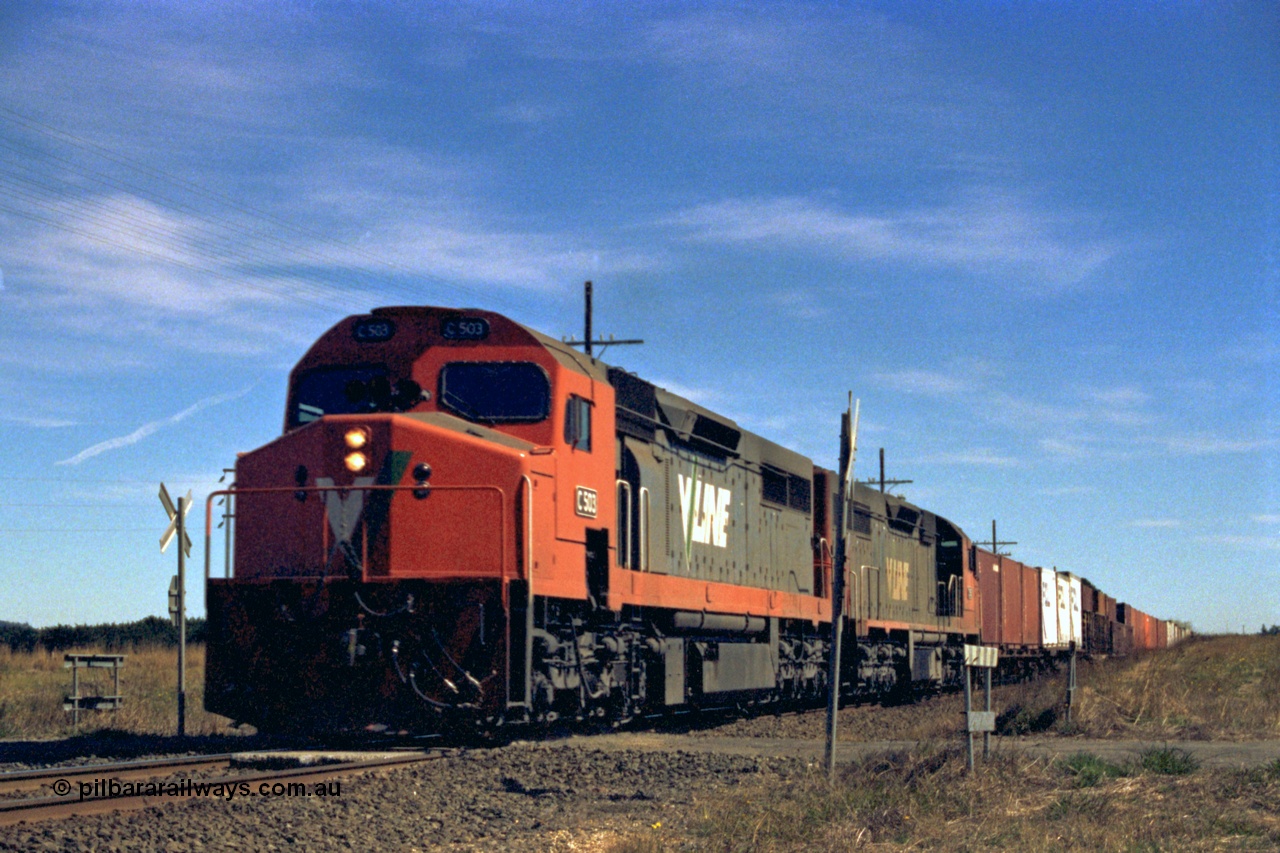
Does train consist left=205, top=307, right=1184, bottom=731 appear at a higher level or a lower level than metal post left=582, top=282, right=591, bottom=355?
lower

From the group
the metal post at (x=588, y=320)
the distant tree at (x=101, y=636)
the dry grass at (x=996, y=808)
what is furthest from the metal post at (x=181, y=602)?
the distant tree at (x=101, y=636)

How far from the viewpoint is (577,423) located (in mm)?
13312

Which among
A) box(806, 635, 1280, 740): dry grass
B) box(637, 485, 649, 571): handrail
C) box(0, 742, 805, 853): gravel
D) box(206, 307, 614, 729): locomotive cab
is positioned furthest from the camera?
box(806, 635, 1280, 740): dry grass

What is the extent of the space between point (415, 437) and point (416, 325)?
1.67 metres

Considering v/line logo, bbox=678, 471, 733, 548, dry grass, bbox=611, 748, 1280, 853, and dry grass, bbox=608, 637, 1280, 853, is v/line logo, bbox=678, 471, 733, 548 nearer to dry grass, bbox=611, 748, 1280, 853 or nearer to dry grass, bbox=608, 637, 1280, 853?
dry grass, bbox=608, 637, 1280, 853

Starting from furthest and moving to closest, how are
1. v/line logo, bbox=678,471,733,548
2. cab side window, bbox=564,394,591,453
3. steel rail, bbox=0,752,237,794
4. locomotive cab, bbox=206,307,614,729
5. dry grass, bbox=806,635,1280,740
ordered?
v/line logo, bbox=678,471,733,548, dry grass, bbox=806,635,1280,740, cab side window, bbox=564,394,591,453, locomotive cab, bbox=206,307,614,729, steel rail, bbox=0,752,237,794

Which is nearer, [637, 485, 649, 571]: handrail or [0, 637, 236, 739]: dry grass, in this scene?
[637, 485, 649, 571]: handrail

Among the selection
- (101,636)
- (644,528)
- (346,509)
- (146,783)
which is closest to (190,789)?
(146,783)

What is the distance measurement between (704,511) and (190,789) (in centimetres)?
895

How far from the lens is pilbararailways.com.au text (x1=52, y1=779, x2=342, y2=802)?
31.8 feet

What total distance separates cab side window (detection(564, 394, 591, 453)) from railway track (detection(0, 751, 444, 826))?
347cm

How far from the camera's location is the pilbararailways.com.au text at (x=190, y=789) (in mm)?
9680

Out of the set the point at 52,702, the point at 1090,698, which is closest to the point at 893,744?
the point at 1090,698

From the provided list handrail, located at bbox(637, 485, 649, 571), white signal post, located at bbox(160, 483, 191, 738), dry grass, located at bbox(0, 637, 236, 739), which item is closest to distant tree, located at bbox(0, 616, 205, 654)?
dry grass, located at bbox(0, 637, 236, 739)
